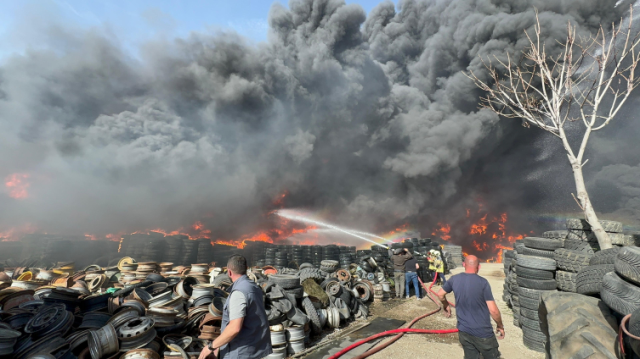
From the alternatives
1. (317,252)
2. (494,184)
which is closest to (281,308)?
(317,252)

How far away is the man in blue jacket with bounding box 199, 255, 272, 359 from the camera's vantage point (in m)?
2.99

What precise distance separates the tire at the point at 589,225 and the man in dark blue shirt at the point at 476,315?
596cm

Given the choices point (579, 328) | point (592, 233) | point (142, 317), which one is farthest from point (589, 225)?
point (142, 317)

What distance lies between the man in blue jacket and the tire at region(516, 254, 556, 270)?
6291 mm

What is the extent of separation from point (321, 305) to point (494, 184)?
41.6m

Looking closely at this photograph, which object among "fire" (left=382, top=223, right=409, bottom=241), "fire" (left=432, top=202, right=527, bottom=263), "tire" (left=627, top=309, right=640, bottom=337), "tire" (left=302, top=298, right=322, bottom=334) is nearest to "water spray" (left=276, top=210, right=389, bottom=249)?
"fire" (left=382, top=223, right=409, bottom=241)

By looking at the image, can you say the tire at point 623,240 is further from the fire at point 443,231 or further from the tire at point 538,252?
the fire at point 443,231

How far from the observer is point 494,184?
134 feet

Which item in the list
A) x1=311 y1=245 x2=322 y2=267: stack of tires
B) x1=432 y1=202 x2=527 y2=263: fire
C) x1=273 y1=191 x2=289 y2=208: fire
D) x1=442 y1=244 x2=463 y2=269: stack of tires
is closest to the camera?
x1=311 y1=245 x2=322 y2=267: stack of tires

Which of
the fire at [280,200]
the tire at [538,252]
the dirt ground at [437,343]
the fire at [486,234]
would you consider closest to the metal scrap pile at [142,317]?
the dirt ground at [437,343]

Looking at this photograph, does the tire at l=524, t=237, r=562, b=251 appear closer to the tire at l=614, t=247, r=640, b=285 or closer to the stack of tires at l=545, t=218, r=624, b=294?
the stack of tires at l=545, t=218, r=624, b=294

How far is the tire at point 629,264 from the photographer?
3.11 m

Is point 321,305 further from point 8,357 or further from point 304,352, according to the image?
point 8,357

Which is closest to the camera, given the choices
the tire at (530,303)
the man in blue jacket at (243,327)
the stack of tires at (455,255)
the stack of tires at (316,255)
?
the man in blue jacket at (243,327)
